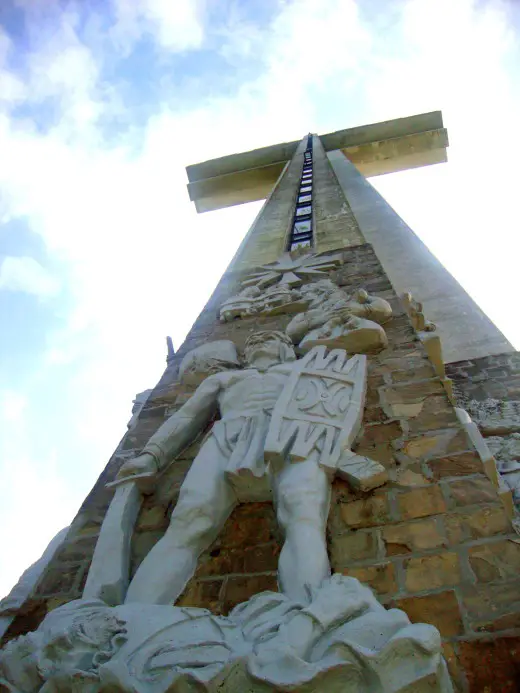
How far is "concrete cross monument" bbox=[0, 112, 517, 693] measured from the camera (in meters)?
1.64

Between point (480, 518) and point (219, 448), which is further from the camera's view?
point (219, 448)

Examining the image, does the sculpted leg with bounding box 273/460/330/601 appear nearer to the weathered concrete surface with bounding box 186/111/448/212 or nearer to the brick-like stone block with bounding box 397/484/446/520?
the brick-like stone block with bounding box 397/484/446/520

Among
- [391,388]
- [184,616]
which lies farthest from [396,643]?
[391,388]

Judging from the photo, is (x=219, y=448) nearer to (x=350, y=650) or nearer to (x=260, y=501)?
(x=260, y=501)

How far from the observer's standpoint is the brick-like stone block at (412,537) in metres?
2.44

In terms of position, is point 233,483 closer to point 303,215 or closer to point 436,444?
point 436,444

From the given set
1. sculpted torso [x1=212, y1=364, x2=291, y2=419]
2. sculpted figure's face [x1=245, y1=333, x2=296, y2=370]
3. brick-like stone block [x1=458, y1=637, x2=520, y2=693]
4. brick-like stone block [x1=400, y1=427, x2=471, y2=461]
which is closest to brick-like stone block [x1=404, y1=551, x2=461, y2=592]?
brick-like stone block [x1=458, y1=637, x2=520, y2=693]

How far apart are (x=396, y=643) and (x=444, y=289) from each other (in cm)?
680

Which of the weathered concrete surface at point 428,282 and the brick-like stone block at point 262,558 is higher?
the weathered concrete surface at point 428,282

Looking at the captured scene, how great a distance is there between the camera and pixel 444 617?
2131 millimetres

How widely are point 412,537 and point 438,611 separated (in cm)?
36

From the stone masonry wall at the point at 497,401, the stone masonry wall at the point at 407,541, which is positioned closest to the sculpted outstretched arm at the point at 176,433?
the stone masonry wall at the point at 407,541

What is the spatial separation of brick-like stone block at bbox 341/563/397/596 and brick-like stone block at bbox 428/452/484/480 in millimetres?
544

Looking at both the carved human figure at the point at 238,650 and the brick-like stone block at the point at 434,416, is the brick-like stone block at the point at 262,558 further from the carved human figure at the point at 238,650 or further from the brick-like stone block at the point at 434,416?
the brick-like stone block at the point at 434,416
